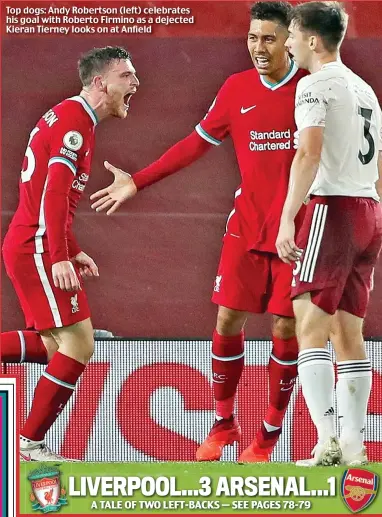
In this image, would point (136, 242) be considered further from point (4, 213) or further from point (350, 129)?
point (350, 129)

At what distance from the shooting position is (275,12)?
627 cm

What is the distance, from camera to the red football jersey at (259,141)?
6230 mm

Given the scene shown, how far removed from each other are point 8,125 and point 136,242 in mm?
878

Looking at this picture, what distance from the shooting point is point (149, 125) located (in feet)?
22.0

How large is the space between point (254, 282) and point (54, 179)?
3.50 feet

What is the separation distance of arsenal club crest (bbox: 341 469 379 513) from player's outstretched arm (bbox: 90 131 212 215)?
1.67 m

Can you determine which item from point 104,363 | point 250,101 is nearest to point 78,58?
point 250,101

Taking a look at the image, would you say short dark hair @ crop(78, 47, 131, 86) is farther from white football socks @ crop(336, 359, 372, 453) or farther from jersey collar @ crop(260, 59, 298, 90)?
white football socks @ crop(336, 359, 372, 453)

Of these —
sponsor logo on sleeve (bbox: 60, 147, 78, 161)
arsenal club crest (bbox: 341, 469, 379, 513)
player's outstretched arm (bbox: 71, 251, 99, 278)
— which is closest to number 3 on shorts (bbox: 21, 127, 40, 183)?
sponsor logo on sleeve (bbox: 60, 147, 78, 161)

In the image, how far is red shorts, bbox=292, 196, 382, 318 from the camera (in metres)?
5.72

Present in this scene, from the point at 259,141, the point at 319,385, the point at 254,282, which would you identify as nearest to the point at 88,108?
the point at 259,141

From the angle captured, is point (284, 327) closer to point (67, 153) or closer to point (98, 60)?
point (67, 153)

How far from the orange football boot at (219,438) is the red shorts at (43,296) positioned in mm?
846

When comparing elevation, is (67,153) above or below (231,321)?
above
